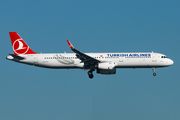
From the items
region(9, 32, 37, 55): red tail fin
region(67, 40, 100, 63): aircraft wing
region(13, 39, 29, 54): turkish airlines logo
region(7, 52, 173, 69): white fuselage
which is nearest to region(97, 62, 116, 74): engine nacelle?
Answer: region(7, 52, 173, 69): white fuselage

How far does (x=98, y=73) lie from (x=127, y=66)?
5806mm

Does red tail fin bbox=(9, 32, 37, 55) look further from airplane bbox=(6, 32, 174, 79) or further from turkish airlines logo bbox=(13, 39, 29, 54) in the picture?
airplane bbox=(6, 32, 174, 79)

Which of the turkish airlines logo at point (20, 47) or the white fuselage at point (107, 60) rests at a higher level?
the turkish airlines logo at point (20, 47)

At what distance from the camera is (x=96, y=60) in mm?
Result: 65875

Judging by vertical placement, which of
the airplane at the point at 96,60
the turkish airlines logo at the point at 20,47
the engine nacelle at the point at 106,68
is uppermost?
the turkish airlines logo at the point at 20,47

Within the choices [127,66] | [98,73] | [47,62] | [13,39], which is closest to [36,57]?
[47,62]

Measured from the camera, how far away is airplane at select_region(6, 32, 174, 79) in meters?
→ 66.4

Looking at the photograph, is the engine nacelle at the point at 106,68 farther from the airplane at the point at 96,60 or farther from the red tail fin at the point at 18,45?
the red tail fin at the point at 18,45

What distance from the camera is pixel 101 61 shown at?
66938mm

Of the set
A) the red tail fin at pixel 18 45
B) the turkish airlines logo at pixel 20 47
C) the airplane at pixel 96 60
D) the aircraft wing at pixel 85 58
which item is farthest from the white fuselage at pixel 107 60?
the turkish airlines logo at pixel 20 47

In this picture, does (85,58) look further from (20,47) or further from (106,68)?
(20,47)

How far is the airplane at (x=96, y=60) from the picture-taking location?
66.4 m

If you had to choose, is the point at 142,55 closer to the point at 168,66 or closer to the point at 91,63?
the point at 168,66

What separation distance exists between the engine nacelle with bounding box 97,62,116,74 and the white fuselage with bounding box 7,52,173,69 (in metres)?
0.87
